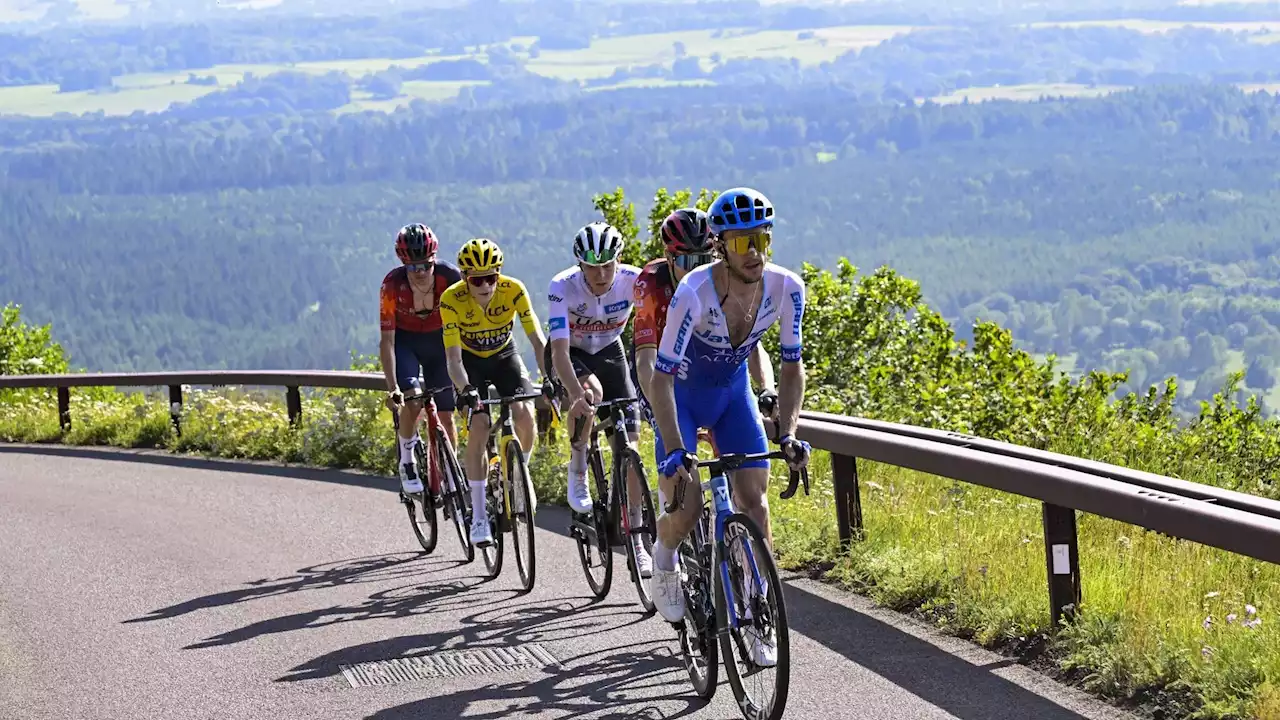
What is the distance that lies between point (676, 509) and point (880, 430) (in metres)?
2.64

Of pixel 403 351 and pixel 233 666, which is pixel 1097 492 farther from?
pixel 403 351

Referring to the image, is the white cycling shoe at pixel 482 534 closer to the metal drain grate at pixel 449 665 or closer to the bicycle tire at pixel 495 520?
the bicycle tire at pixel 495 520

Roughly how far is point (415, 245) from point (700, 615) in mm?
4539

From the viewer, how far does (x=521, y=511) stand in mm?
9391

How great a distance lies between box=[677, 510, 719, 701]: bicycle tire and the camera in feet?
22.1

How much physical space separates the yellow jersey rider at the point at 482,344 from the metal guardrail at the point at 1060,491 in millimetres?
1784

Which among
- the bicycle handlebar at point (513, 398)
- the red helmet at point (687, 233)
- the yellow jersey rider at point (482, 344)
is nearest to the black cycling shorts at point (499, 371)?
the yellow jersey rider at point (482, 344)

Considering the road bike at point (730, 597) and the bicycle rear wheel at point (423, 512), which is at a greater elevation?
the road bike at point (730, 597)

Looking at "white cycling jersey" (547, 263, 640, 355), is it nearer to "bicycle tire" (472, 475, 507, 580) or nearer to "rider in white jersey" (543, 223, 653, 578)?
"rider in white jersey" (543, 223, 653, 578)

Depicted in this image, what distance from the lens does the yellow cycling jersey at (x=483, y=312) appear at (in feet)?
32.8

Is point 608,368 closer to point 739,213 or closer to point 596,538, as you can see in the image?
point 596,538

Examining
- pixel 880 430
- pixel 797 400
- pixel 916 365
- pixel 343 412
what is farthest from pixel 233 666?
pixel 916 365

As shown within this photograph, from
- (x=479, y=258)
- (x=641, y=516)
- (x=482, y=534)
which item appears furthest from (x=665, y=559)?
(x=479, y=258)

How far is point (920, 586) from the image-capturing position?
8.23 metres
